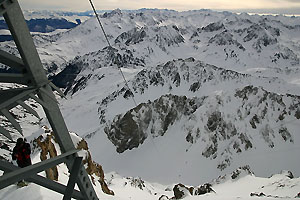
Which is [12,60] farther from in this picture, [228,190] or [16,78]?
[228,190]

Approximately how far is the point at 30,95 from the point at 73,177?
4.30 ft

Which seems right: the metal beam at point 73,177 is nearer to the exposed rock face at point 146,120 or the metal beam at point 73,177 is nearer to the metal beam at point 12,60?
the metal beam at point 12,60

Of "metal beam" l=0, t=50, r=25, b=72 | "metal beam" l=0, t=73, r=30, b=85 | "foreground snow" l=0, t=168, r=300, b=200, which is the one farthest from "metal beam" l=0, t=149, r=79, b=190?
"foreground snow" l=0, t=168, r=300, b=200

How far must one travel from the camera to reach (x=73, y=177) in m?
3.81

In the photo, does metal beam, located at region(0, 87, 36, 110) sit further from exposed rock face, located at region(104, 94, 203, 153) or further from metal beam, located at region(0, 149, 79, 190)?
exposed rock face, located at region(104, 94, 203, 153)

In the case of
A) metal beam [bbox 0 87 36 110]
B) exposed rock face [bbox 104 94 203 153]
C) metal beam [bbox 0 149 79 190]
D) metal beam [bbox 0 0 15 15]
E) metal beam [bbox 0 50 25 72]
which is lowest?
exposed rock face [bbox 104 94 203 153]

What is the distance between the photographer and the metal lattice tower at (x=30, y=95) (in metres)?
3.18

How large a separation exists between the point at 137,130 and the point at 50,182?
7640 centimetres

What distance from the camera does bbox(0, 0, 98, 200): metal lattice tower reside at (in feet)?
10.4

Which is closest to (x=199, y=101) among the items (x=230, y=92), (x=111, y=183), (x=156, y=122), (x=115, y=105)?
(x=230, y=92)

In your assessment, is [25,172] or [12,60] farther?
[12,60]

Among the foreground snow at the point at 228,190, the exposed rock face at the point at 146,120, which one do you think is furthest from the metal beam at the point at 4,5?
the exposed rock face at the point at 146,120

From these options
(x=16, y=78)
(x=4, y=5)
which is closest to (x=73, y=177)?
(x=16, y=78)

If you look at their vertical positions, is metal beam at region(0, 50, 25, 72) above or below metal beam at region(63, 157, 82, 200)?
above
